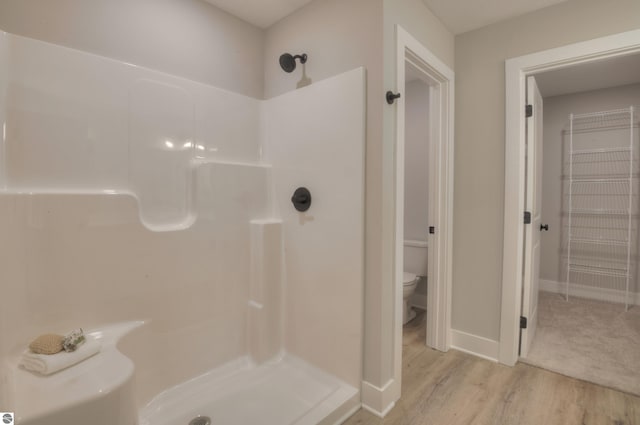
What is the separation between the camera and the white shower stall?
1.29 meters

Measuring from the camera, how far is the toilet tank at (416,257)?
3.03 m

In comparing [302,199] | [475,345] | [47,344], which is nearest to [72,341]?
[47,344]

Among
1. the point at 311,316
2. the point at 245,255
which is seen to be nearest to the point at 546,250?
the point at 311,316

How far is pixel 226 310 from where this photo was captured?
198 cm

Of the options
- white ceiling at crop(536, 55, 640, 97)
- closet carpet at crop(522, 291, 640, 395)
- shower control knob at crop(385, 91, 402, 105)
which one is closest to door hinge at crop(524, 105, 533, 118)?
white ceiling at crop(536, 55, 640, 97)

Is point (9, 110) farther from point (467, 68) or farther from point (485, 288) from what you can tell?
point (485, 288)

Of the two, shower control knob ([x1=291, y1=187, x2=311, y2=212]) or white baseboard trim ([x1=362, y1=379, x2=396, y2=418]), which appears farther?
shower control knob ([x1=291, y1=187, x2=311, y2=212])

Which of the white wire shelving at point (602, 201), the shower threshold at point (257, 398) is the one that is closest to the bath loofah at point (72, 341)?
the shower threshold at point (257, 398)

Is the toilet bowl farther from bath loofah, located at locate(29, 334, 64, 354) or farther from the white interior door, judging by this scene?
bath loofah, located at locate(29, 334, 64, 354)

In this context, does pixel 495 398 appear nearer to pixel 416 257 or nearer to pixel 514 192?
pixel 514 192

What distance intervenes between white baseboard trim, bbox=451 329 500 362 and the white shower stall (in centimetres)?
107

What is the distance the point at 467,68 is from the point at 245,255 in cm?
210

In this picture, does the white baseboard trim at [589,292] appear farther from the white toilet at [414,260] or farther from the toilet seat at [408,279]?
the toilet seat at [408,279]

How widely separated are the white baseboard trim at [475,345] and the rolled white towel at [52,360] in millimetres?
2326
